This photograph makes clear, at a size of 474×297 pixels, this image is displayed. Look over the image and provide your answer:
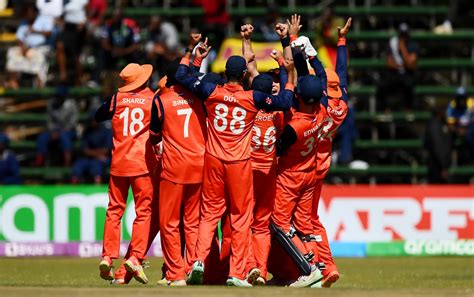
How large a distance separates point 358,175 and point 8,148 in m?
6.98

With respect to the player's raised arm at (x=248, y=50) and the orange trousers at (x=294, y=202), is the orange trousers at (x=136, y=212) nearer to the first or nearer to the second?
the orange trousers at (x=294, y=202)

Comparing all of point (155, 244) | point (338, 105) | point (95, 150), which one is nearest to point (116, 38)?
point (95, 150)

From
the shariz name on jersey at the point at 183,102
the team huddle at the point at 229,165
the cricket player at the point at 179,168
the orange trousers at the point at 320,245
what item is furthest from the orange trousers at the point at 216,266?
the shariz name on jersey at the point at 183,102

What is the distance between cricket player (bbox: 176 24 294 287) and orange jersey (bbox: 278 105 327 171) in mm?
696

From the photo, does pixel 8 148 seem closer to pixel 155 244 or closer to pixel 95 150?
pixel 95 150

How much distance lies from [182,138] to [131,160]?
3.29ft

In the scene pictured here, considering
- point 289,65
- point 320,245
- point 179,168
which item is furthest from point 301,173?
point 179,168

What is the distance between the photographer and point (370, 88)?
2691 centimetres

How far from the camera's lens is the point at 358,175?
84.7 feet

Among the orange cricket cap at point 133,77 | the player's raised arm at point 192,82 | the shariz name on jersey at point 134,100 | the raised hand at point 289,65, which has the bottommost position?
the shariz name on jersey at point 134,100

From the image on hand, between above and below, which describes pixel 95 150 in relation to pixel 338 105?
below

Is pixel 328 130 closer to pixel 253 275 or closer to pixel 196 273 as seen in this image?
pixel 253 275

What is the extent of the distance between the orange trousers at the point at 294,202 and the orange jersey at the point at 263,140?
1.12 ft

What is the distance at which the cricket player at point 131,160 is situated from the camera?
49.8 feet
